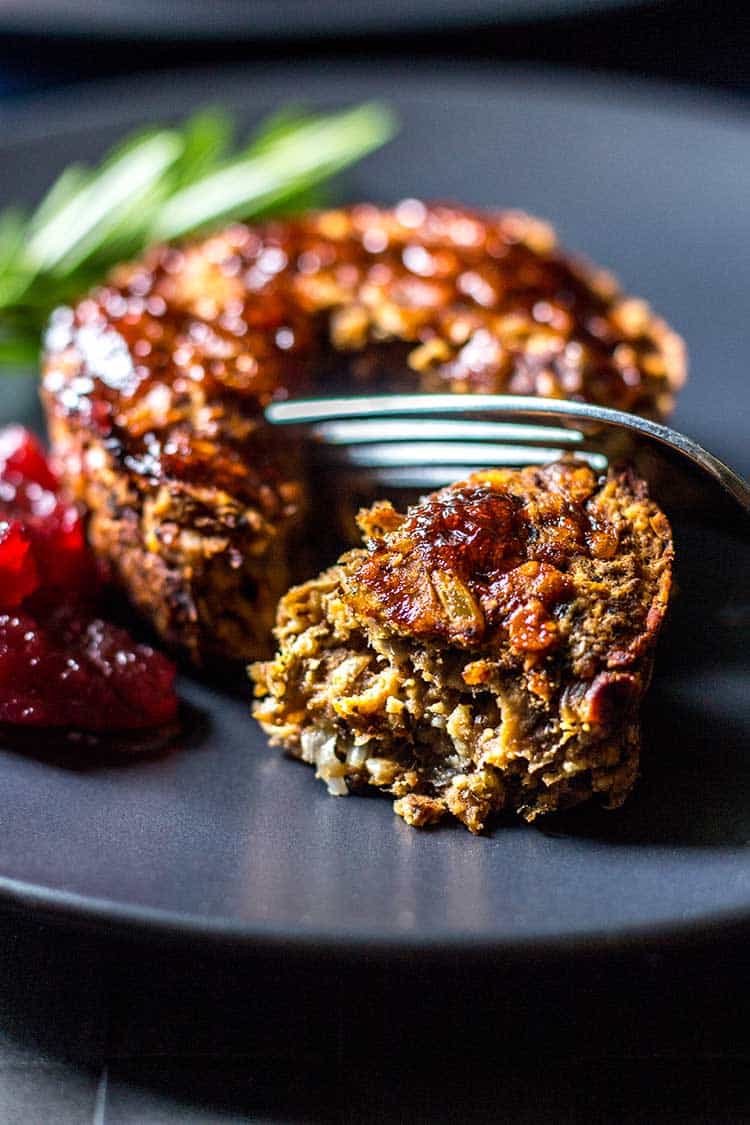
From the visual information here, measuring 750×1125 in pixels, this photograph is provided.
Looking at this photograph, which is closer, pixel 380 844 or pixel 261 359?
pixel 380 844

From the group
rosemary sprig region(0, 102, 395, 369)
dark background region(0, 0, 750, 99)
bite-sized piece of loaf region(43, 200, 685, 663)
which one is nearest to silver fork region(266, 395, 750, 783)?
bite-sized piece of loaf region(43, 200, 685, 663)

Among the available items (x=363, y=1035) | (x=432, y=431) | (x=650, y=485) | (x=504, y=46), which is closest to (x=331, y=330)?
(x=432, y=431)

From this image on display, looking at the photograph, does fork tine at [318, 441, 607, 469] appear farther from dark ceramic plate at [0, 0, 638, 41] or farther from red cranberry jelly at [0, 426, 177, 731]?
dark ceramic plate at [0, 0, 638, 41]

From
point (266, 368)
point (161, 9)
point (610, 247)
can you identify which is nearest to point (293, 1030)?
point (266, 368)

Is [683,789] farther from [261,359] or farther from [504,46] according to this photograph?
[504,46]

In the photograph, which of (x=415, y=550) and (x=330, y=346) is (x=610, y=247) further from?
(x=415, y=550)

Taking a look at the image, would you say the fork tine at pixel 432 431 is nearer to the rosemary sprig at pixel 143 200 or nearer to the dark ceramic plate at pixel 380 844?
the dark ceramic plate at pixel 380 844
